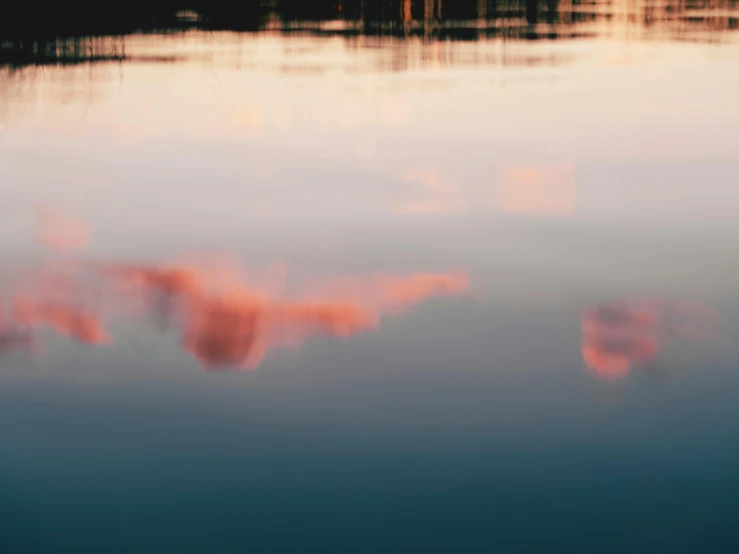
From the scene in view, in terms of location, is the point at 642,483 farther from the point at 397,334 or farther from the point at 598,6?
the point at 598,6

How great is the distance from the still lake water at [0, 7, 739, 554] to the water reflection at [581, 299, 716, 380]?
0.11 feet

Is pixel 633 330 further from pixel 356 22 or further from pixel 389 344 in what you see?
pixel 356 22

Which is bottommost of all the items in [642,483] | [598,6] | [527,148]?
[642,483]

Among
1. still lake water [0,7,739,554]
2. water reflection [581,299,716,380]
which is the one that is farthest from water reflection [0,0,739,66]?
water reflection [581,299,716,380]

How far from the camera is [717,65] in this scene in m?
32.0

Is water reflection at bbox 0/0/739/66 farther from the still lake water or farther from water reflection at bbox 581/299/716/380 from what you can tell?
water reflection at bbox 581/299/716/380

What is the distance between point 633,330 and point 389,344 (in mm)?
2089

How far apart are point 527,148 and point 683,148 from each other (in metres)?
2.45

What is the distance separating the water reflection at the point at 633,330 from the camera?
30.6ft

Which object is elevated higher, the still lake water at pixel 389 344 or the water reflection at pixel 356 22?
the water reflection at pixel 356 22

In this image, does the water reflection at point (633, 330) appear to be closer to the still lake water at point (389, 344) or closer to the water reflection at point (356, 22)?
the still lake water at point (389, 344)

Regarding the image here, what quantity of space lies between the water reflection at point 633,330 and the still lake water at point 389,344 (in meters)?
0.03

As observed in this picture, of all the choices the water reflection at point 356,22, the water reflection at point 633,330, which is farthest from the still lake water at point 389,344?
the water reflection at point 356,22

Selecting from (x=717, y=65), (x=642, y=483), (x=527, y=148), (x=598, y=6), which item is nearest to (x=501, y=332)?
(x=642, y=483)
